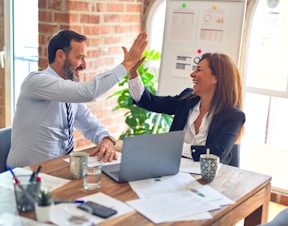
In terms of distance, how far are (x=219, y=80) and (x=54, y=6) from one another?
1.48 m

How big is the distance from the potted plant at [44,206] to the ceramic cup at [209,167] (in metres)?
0.73

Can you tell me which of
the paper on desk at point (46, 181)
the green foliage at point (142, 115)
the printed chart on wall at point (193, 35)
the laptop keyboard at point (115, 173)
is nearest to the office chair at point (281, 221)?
the laptop keyboard at point (115, 173)

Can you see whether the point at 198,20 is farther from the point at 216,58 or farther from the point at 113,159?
the point at 113,159

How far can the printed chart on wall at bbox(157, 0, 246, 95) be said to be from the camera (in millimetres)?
3115

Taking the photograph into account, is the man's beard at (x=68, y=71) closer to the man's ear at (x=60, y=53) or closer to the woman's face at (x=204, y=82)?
the man's ear at (x=60, y=53)

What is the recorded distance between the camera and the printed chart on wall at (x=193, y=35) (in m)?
3.12

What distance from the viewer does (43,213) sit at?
1.39 metres

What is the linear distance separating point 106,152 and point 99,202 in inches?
21.2

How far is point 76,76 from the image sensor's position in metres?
2.53

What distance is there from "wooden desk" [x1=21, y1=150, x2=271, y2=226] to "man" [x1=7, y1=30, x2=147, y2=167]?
0.29m

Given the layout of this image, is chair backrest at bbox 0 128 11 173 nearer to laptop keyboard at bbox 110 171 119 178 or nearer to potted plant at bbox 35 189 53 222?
laptop keyboard at bbox 110 171 119 178

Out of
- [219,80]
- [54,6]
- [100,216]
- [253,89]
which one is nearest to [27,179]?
[100,216]

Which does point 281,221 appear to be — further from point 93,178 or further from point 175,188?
point 93,178

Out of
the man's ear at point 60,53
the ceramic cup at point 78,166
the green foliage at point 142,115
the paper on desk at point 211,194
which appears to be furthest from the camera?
the green foliage at point 142,115
